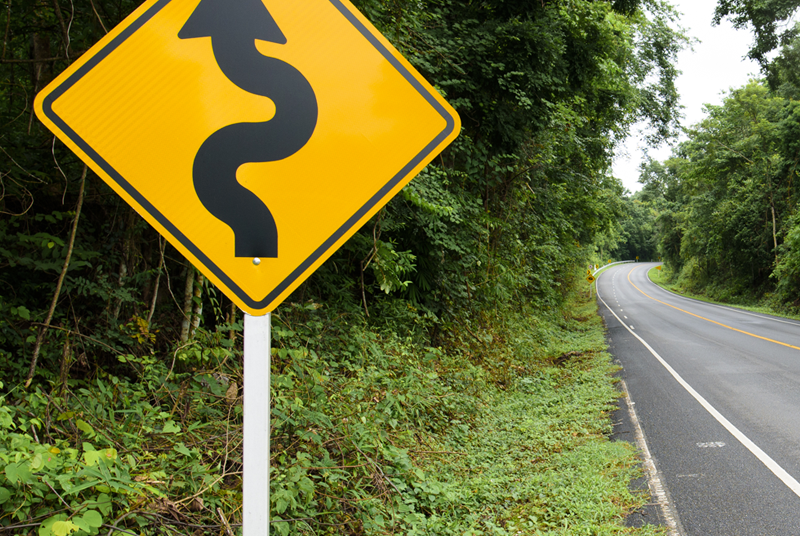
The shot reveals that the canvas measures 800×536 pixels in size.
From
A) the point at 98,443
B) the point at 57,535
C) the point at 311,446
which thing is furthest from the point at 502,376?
the point at 57,535

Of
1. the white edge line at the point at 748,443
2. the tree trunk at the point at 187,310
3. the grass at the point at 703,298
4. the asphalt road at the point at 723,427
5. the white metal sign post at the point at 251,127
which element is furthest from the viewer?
the grass at the point at 703,298

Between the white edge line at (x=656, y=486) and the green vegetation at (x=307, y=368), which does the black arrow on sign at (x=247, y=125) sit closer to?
the green vegetation at (x=307, y=368)

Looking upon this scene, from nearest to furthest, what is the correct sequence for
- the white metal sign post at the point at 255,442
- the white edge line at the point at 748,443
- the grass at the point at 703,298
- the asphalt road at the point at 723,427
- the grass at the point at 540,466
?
the white metal sign post at the point at 255,442 < the grass at the point at 540,466 < the asphalt road at the point at 723,427 < the white edge line at the point at 748,443 < the grass at the point at 703,298

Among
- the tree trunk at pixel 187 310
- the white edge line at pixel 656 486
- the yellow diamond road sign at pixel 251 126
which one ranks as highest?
the yellow diamond road sign at pixel 251 126

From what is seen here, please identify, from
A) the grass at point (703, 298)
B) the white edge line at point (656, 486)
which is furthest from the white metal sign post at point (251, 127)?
the grass at point (703, 298)

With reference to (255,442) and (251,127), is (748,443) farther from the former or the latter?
(251,127)

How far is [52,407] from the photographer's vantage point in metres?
3.21

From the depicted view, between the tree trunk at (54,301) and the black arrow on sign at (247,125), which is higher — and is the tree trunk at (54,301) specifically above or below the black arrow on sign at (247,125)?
below

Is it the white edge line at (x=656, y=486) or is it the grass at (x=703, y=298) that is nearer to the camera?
the white edge line at (x=656, y=486)

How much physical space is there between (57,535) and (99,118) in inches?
66.9

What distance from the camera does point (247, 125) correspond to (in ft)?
4.44

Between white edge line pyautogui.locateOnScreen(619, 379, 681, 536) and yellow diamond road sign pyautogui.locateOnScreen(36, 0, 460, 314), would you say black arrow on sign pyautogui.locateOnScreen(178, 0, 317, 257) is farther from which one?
white edge line pyautogui.locateOnScreen(619, 379, 681, 536)

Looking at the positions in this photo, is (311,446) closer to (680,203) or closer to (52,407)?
(52,407)

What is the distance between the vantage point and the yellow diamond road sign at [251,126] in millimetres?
1336
